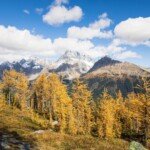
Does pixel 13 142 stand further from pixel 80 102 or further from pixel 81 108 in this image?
pixel 81 108

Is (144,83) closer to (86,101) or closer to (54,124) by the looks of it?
(86,101)

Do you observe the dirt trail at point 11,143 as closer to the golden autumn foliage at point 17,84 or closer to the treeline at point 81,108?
the treeline at point 81,108

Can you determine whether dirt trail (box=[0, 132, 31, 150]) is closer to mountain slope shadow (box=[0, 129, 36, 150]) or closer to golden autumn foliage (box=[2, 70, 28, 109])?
mountain slope shadow (box=[0, 129, 36, 150])

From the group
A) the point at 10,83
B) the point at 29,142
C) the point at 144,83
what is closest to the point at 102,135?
the point at 144,83

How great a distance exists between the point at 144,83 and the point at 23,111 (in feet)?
148

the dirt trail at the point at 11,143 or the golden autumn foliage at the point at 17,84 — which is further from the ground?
the golden autumn foliage at the point at 17,84

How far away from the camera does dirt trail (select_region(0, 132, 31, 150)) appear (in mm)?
39088

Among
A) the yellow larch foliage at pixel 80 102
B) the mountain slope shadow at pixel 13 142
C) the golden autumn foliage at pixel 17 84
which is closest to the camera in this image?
the mountain slope shadow at pixel 13 142

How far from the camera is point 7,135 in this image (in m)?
47.8

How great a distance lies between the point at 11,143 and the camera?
41719 mm

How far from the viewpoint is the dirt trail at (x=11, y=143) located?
128 ft

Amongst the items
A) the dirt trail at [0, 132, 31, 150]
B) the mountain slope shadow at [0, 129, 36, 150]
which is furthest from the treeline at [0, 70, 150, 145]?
the dirt trail at [0, 132, 31, 150]

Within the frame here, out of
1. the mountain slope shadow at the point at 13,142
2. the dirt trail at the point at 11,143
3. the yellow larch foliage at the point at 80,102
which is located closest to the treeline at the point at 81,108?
the yellow larch foliage at the point at 80,102

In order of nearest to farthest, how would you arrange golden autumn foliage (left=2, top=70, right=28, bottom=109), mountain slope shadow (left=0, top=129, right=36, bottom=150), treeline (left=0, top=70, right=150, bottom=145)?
1. mountain slope shadow (left=0, top=129, right=36, bottom=150)
2. treeline (left=0, top=70, right=150, bottom=145)
3. golden autumn foliage (left=2, top=70, right=28, bottom=109)
